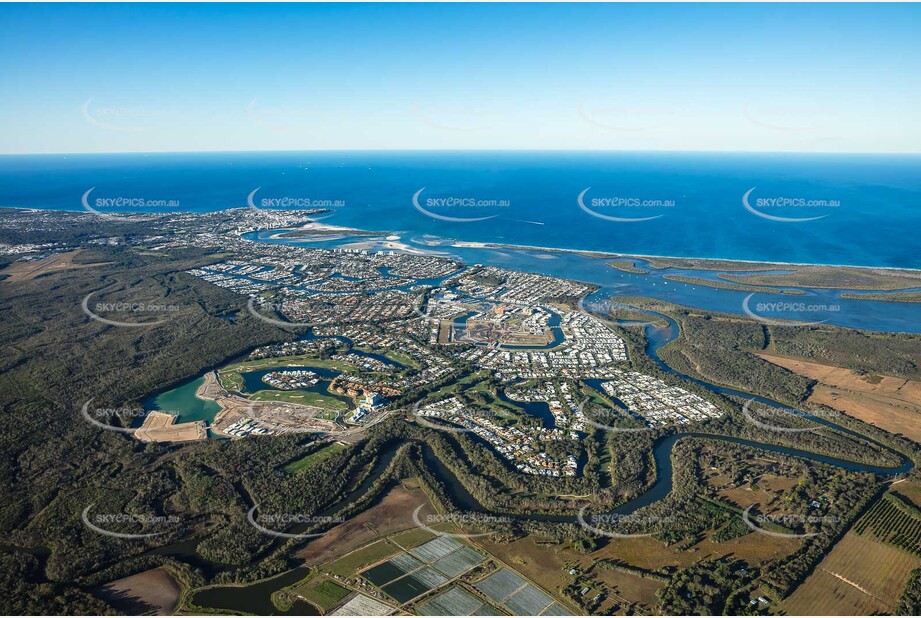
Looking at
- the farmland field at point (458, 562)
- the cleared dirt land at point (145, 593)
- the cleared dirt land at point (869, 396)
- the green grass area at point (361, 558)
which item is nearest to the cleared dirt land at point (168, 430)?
the cleared dirt land at point (145, 593)

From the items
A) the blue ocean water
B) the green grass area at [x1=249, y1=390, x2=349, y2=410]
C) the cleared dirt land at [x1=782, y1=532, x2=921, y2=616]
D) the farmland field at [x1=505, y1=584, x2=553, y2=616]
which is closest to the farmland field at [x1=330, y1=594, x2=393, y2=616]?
the farmland field at [x1=505, y1=584, x2=553, y2=616]

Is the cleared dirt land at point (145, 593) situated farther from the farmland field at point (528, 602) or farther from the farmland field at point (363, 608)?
the farmland field at point (528, 602)

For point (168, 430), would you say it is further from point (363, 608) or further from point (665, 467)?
point (665, 467)

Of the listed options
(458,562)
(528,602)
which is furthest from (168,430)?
(528,602)

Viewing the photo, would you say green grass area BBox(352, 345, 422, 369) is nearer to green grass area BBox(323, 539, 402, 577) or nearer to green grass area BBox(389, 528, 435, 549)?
green grass area BBox(389, 528, 435, 549)

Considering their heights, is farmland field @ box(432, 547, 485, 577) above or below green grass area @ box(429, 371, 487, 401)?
below
